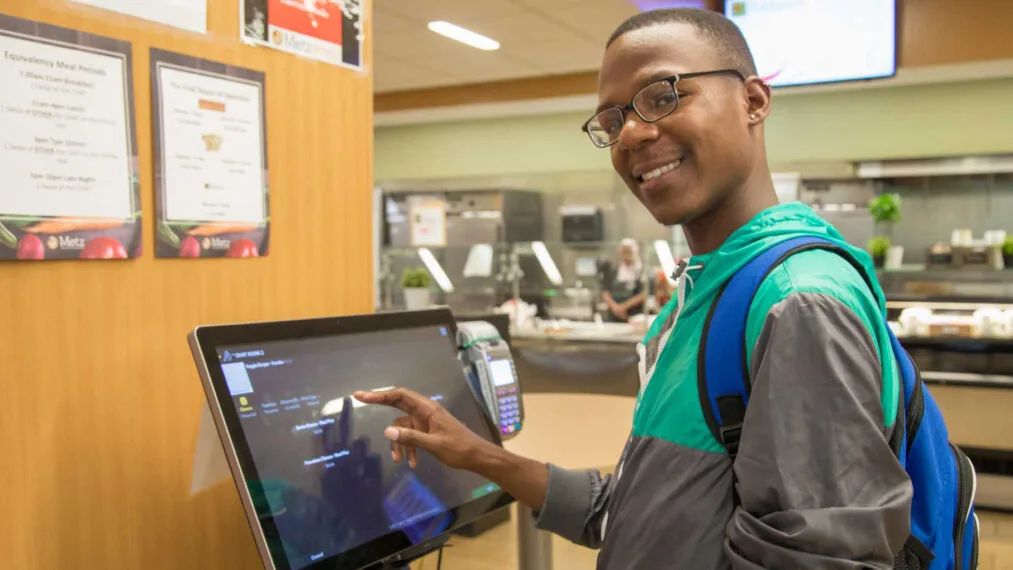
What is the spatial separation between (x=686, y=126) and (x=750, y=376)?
0.35m

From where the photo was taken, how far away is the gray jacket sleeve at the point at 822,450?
86cm

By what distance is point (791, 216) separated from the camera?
106 centimetres

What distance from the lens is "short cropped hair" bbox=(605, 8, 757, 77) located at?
1.12m

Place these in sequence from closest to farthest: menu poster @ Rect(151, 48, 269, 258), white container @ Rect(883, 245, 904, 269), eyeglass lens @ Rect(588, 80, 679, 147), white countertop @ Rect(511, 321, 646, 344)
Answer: eyeglass lens @ Rect(588, 80, 679, 147) → menu poster @ Rect(151, 48, 269, 258) → white countertop @ Rect(511, 321, 646, 344) → white container @ Rect(883, 245, 904, 269)

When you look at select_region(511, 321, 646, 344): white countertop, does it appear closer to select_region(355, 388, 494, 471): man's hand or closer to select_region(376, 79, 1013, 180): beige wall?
select_region(376, 79, 1013, 180): beige wall

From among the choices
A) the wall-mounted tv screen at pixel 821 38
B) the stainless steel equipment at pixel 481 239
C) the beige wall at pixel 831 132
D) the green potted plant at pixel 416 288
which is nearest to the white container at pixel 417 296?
the green potted plant at pixel 416 288

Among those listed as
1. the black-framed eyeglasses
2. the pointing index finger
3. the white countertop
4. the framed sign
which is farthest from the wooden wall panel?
the framed sign

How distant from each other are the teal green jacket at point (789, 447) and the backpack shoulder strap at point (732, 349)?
0.04ft

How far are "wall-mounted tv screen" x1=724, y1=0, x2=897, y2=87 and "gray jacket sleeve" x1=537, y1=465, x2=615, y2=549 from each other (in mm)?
3230

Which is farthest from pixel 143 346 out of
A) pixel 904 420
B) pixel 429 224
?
pixel 429 224

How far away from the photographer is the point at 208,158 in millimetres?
1428

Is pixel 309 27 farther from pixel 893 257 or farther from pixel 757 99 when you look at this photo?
pixel 893 257

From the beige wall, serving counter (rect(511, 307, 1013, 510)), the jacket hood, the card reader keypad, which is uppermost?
the beige wall

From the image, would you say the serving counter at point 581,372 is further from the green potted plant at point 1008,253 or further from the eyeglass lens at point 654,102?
the green potted plant at point 1008,253
